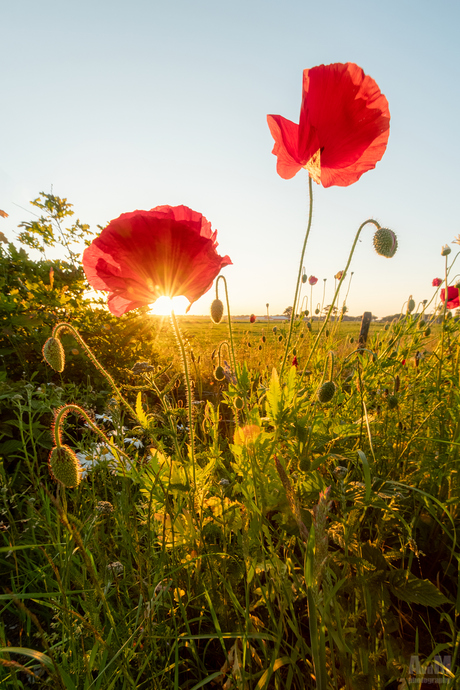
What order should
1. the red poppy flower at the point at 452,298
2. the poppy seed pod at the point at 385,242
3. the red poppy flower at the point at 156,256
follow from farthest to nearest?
1. the red poppy flower at the point at 452,298
2. the poppy seed pod at the point at 385,242
3. the red poppy flower at the point at 156,256

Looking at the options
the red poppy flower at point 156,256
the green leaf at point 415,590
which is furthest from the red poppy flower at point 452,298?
the red poppy flower at point 156,256

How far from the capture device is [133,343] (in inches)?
139

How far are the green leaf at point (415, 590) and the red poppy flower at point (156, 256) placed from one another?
963 mm

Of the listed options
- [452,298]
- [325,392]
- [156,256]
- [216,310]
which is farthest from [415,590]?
[452,298]

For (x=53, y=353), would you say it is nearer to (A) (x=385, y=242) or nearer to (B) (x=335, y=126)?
(B) (x=335, y=126)

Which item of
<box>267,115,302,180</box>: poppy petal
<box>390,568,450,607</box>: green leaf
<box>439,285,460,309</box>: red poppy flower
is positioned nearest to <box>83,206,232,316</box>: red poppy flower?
<box>267,115,302,180</box>: poppy petal

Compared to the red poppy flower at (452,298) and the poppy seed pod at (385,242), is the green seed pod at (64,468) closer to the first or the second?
the poppy seed pod at (385,242)

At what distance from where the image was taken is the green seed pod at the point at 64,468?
34.6 inches

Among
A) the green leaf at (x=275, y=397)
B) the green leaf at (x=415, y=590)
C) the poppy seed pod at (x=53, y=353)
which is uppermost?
the poppy seed pod at (x=53, y=353)

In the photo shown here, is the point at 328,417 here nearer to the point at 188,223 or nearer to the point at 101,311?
the point at 188,223

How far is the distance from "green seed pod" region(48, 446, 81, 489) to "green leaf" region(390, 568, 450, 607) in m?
0.91

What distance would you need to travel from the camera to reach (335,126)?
105 cm

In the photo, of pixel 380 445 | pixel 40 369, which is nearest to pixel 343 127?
pixel 380 445

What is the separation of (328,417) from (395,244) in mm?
830
